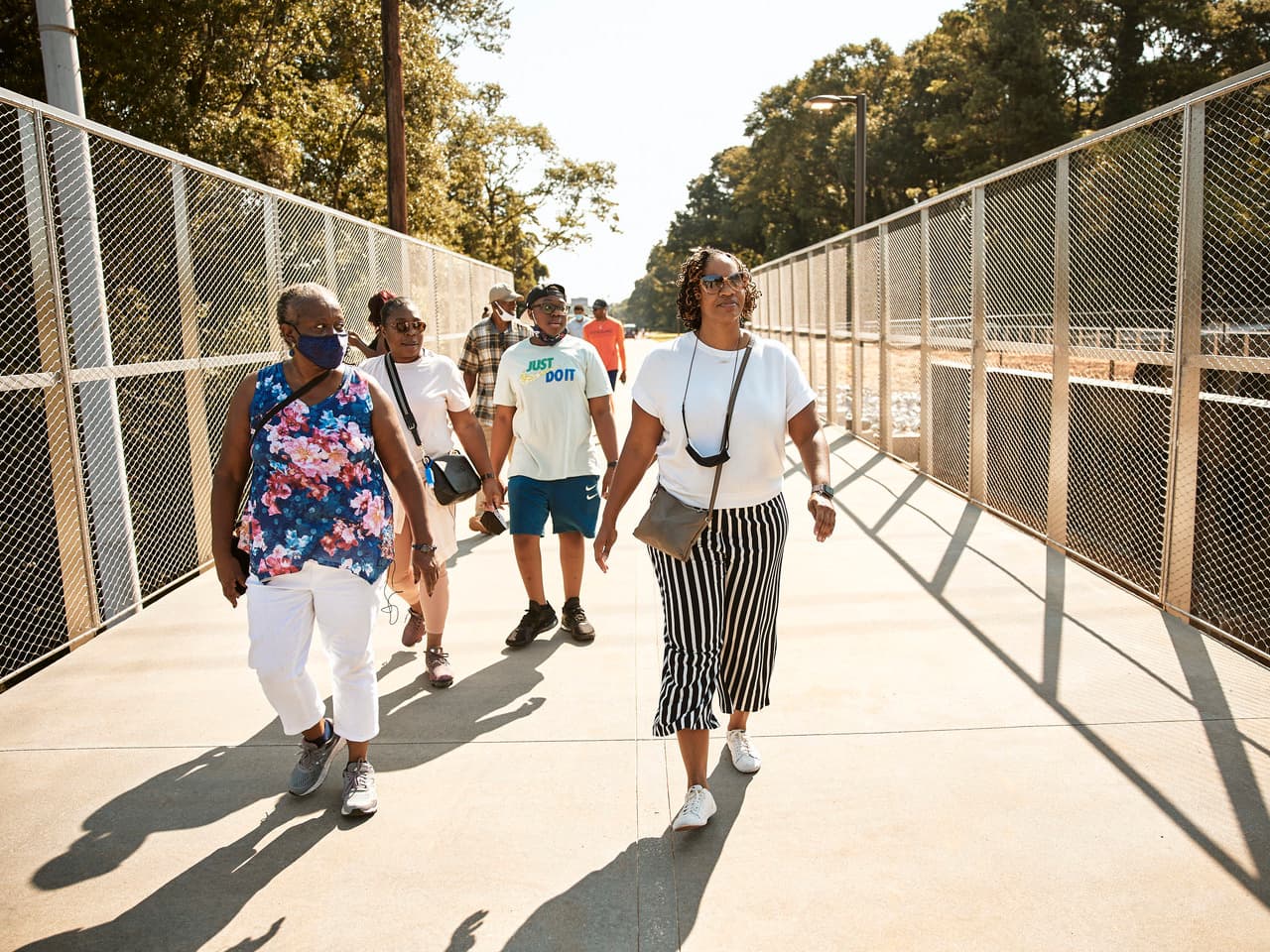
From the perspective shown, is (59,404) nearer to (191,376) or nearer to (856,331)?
(191,376)

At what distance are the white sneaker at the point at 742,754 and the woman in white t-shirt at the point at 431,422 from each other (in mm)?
1460

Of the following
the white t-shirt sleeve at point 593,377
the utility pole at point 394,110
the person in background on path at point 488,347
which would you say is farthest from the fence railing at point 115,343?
the utility pole at point 394,110

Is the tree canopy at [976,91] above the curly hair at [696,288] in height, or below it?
above

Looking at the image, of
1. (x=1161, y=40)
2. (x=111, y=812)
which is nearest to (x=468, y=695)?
(x=111, y=812)

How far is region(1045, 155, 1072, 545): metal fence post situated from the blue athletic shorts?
3228 millimetres

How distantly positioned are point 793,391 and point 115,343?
20.1 ft

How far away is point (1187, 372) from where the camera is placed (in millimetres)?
5074

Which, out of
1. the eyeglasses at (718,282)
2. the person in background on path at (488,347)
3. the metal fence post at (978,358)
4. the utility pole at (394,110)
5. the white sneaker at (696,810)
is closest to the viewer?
the white sneaker at (696,810)

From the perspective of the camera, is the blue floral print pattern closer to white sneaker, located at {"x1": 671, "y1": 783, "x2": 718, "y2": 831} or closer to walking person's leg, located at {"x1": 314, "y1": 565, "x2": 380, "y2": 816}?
walking person's leg, located at {"x1": 314, "y1": 565, "x2": 380, "y2": 816}

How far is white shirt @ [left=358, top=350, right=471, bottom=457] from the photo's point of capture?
4.62 metres

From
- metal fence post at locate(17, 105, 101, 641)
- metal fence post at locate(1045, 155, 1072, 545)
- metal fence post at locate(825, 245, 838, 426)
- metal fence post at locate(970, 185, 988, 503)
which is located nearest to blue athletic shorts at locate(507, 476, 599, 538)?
metal fence post at locate(17, 105, 101, 641)

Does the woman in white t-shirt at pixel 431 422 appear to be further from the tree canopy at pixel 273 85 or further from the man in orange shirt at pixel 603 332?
Answer: the tree canopy at pixel 273 85

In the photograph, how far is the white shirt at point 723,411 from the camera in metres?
3.31

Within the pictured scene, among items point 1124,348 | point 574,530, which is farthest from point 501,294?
point 1124,348
